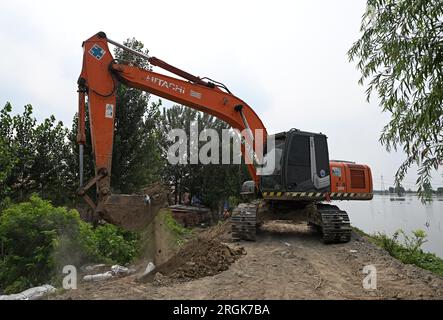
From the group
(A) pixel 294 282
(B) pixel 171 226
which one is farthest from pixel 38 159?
(A) pixel 294 282

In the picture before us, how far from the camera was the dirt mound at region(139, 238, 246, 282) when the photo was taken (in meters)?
5.59

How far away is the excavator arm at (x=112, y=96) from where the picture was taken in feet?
21.8

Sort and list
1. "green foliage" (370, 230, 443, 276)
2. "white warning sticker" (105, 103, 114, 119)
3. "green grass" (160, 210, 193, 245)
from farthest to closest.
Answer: "green foliage" (370, 230, 443, 276)
"green grass" (160, 210, 193, 245)
"white warning sticker" (105, 103, 114, 119)

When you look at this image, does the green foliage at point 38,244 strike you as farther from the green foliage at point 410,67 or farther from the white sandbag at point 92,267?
the green foliage at point 410,67

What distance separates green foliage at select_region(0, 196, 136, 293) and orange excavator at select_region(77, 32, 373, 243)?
1.68 meters

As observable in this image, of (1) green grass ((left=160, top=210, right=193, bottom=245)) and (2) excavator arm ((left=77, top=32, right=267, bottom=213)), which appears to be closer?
(2) excavator arm ((left=77, top=32, right=267, bottom=213))

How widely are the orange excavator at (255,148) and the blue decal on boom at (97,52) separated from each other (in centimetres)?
2

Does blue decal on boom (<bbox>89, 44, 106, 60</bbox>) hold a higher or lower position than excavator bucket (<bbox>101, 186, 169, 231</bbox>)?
higher

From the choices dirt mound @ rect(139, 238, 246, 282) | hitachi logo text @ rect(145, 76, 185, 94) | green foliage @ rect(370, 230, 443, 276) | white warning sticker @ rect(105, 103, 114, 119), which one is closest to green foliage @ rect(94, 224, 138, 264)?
dirt mound @ rect(139, 238, 246, 282)

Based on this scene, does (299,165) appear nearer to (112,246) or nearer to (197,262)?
(197,262)

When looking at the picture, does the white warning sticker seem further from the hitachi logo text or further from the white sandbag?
the white sandbag

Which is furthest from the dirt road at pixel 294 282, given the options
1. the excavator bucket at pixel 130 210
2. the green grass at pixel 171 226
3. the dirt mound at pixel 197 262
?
the green grass at pixel 171 226
